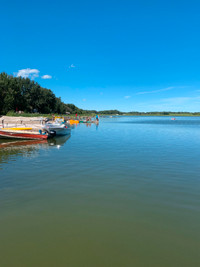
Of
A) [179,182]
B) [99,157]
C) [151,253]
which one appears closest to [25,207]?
[151,253]

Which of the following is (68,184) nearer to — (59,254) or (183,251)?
(59,254)

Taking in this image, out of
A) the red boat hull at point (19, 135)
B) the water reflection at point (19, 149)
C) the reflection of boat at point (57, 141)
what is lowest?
the reflection of boat at point (57, 141)

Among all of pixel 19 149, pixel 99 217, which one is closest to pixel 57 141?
pixel 19 149

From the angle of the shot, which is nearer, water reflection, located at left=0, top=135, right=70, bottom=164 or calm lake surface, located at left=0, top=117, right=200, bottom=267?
calm lake surface, located at left=0, top=117, right=200, bottom=267

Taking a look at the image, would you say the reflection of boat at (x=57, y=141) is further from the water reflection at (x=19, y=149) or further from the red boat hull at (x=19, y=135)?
the red boat hull at (x=19, y=135)

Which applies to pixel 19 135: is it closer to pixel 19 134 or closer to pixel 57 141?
pixel 19 134

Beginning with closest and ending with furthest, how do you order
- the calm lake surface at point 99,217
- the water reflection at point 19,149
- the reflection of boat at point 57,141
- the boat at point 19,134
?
the calm lake surface at point 99,217, the water reflection at point 19,149, the reflection of boat at point 57,141, the boat at point 19,134

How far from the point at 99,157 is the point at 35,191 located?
24.3 feet

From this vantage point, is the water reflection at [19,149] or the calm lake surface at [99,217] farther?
the water reflection at [19,149]

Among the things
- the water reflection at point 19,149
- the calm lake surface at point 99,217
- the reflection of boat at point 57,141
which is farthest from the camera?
the reflection of boat at point 57,141

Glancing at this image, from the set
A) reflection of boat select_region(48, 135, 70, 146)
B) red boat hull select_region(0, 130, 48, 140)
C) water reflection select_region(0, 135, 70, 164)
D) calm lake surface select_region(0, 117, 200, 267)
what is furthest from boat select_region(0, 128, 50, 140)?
calm lake surface select_region(0, 117, 200, 267)

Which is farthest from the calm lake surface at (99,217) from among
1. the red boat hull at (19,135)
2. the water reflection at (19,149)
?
the red boat hull at (19,135)

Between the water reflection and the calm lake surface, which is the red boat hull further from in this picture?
the calm lake surface

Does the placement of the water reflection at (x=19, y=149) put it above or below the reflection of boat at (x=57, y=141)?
above
